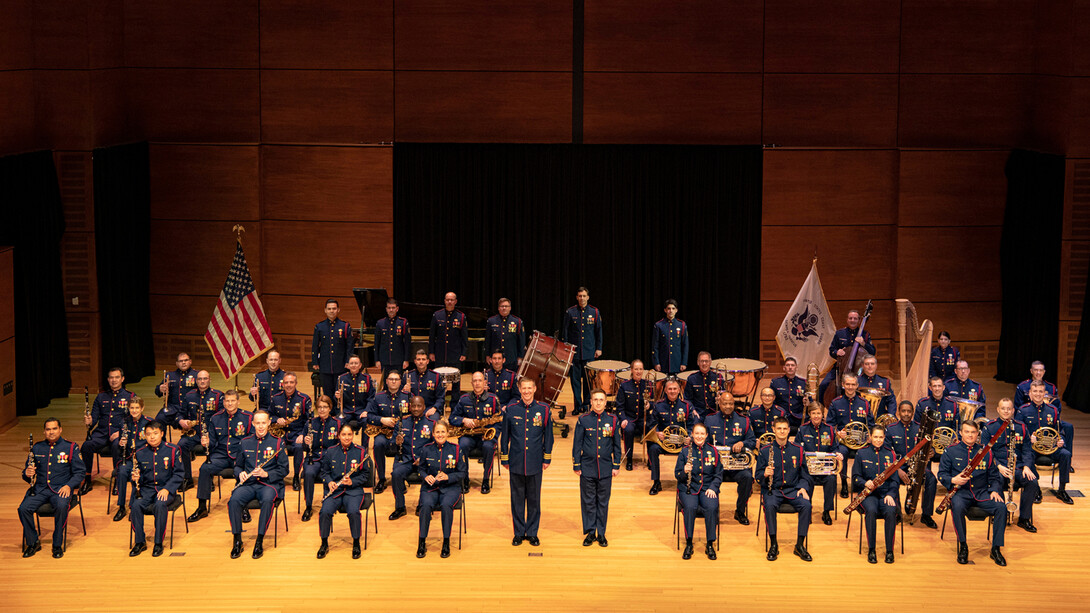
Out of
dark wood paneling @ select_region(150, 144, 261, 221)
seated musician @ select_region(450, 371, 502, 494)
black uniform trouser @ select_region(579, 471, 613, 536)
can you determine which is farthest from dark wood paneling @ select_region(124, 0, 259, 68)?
black uniform trouser @ select_region(579, 471, 613, 536)

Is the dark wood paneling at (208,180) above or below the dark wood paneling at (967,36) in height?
below

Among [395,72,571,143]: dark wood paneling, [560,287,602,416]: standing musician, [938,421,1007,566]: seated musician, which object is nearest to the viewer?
[938,421,1007,566]: seated musician

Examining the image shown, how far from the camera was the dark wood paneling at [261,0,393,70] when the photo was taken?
57.3 ft

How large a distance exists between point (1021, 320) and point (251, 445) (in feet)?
36.2

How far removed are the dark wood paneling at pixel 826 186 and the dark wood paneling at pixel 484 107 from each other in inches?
120

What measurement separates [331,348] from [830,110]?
25.7 feet

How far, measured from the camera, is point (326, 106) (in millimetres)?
17688

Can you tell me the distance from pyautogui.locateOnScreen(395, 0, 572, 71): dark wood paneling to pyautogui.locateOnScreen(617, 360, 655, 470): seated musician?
567cm

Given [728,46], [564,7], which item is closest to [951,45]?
[728,46]

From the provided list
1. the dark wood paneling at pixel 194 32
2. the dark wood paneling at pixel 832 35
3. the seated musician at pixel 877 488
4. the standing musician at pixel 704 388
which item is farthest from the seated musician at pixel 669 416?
the dark wood paneling at pixel 194 32

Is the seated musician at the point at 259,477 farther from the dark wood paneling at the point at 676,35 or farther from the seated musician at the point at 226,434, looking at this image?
the dark wood paneling at the point at 676,35

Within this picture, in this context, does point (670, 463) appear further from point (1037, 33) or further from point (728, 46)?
point (1037, 33)

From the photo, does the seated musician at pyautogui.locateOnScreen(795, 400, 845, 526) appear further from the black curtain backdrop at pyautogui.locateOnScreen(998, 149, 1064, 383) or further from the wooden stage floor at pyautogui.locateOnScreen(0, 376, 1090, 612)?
the black curtain backdrop at pyautogui.locateOnScreen(998, 149, 1064, 383)

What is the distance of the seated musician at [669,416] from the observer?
12992 millimetres
